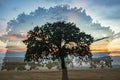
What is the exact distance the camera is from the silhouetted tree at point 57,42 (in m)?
20.1

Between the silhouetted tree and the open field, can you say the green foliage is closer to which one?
the silhouetted tree

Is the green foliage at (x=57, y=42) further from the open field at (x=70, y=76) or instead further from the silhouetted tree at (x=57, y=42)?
the open field at (x=70, y=76)

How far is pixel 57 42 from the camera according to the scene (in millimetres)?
20109

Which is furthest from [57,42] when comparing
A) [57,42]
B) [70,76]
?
[70,76]

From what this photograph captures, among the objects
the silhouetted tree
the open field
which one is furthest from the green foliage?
the open field

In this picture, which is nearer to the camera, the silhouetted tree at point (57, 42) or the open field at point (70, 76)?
the silhouetted tree at point (57, 42)

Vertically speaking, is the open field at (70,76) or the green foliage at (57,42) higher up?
the green foliage at (57,42)

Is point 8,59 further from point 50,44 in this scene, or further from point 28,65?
point 50,44

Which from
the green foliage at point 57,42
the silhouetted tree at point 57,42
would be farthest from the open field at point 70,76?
the green foliage at point 57,42

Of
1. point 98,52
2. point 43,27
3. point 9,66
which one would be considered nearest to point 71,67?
point 98,52

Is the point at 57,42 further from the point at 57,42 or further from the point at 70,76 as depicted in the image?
the point at 70,76

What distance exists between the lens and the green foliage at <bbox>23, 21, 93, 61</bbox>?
2011cm

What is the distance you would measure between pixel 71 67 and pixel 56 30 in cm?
1343

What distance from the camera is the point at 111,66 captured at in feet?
119
